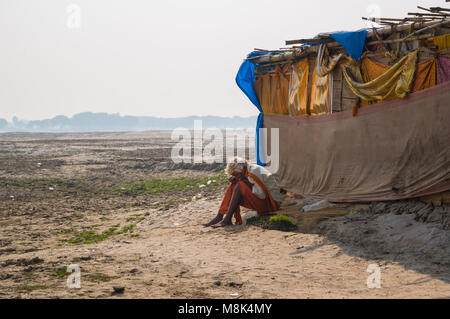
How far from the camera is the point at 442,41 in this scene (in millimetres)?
6715

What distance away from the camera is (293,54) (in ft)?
31.8

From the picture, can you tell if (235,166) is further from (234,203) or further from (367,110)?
(367,110)

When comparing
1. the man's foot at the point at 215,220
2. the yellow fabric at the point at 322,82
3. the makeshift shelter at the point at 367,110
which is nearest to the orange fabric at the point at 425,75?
the makeshift shelter at the point at 367,110

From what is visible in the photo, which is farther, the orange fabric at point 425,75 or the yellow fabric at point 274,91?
the yellow fabric at point 274,91

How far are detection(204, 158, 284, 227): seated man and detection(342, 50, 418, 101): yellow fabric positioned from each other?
234 centimetres

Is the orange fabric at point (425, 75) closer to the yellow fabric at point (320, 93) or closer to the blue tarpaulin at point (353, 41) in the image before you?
the blue tarpaulin at point (353, 41)

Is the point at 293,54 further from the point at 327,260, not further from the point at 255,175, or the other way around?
the point at 327,260

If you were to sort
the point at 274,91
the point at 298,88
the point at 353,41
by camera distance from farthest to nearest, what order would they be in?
the point at 274,91, the point at 298,88, the point at 353,41

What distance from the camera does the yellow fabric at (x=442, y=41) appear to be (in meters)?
6.65

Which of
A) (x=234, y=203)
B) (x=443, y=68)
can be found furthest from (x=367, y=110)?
(x=234, y=203)

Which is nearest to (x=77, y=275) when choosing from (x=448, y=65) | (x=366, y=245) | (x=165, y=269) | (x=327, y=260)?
(x=165, y=269)

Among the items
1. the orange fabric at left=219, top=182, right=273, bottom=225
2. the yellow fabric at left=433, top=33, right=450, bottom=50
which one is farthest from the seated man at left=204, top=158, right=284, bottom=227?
the yellow fabric at left=433, top=33, right=450, bottom=50

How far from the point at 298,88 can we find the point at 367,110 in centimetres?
217

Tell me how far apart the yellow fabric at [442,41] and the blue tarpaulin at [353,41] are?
1286mm
